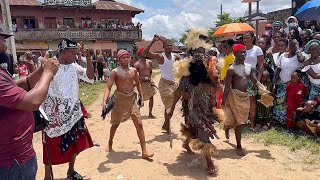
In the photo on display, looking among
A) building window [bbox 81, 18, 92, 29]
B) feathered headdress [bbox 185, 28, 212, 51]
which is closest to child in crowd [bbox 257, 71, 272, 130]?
feathered headdress [bbox 185, 28, 212, 51]

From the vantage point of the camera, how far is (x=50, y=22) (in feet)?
110

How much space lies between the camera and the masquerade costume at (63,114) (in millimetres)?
4414

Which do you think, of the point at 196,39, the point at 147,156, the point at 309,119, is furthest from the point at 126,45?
the point at 196,39

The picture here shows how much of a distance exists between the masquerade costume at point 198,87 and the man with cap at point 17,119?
269 centimetres

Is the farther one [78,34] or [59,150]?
[78,34]

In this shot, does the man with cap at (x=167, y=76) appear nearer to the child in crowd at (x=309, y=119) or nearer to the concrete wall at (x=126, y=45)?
the child in crowd at (x=309, y=119)

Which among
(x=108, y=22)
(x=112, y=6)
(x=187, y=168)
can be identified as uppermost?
(x=112, y=6)

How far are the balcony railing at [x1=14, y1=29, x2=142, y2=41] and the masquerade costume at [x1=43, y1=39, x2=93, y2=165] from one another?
90.1ft

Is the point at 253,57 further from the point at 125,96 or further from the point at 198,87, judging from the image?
the point at 125,96

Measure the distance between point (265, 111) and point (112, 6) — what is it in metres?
31.1

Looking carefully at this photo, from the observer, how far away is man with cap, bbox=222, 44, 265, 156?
5.66 meters

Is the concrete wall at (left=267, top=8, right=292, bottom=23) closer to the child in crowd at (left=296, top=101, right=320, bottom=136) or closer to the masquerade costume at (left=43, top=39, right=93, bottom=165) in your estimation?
the child in crowd at (left=296, top=101, right=320, bottom=136)

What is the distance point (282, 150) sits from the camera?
19.4ft

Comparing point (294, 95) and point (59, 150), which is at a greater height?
point (294, 95)
